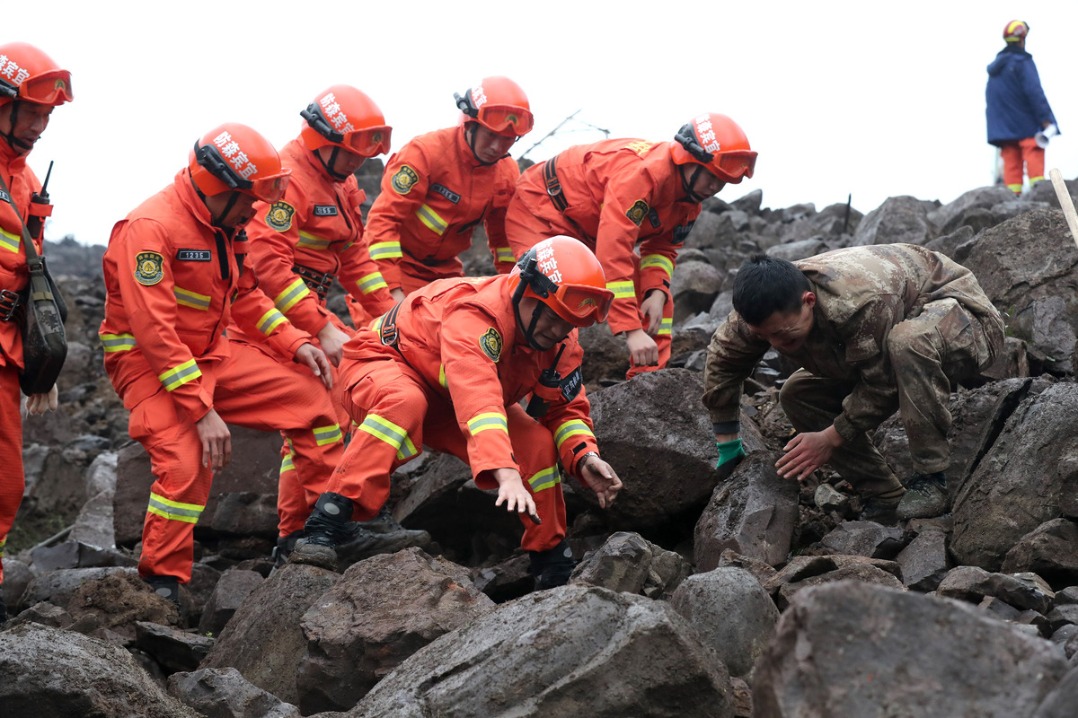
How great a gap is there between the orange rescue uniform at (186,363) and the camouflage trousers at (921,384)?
2.61 m

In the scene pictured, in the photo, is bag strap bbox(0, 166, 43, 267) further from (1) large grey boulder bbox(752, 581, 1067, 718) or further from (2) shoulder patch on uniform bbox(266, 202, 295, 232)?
(1) large grey boulder bbox(752, 581, 1067, 718)

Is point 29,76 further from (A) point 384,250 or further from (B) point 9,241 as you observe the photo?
(A) point 384,250

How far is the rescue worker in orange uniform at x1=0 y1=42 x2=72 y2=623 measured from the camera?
5.55 m

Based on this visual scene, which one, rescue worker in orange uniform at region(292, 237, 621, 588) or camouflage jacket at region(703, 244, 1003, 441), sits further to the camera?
camouflage jacket at region(703, 244, 1003, 441)

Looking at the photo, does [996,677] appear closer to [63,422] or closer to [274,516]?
→ [274,516]

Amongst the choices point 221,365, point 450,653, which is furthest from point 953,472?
point 221,365

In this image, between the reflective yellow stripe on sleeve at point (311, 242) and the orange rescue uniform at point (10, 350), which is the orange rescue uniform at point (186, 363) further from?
the reflective yellow stripe on sleeve at point (311, 242)

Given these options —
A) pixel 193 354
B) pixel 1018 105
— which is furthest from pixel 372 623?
pixel 1018 105

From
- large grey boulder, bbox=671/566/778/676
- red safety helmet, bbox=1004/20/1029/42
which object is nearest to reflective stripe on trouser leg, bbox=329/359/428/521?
large grey boulder, bbox=671/566/778/676

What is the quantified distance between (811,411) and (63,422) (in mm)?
8498

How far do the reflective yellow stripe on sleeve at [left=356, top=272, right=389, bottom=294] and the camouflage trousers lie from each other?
8.83 feet

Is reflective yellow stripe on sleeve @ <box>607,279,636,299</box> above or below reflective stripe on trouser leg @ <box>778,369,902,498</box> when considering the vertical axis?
above

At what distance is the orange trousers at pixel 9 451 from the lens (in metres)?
5.52

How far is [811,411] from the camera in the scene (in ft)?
20.0
